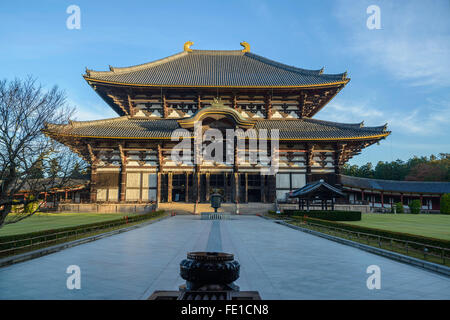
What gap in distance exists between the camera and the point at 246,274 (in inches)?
273

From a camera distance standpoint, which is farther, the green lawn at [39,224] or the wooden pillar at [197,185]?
the wooden pillar at [197,185]

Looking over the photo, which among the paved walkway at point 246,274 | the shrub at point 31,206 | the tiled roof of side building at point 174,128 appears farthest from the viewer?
the tiled roof of side building at point 174,128

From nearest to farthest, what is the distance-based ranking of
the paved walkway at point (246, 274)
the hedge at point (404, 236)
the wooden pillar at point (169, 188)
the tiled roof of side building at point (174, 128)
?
the paved walkway at point (246, 274)
the hedge at point (404, 236)
the tiled roof of side building at point (174, 128)
the wooden pillar at point (169, 188)

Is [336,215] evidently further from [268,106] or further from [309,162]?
[268,106]

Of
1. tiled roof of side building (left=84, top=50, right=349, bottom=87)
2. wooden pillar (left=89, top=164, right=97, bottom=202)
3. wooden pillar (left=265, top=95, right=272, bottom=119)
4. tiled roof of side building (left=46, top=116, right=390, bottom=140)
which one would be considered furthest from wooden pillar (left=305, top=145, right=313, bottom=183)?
wooden pillar (left=89, top=164, right=97, bottom=202)

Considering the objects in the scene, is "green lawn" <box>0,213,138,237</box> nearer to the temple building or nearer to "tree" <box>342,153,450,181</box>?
the temple building

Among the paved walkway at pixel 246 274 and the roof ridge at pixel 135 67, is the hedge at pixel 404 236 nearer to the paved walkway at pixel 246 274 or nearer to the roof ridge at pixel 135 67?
the paved walkway at pixel 246 274

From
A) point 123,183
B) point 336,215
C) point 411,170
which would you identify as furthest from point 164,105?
point 411,170

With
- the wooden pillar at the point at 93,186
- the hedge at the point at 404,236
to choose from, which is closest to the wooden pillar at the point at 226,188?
the wooden pillar at the point at 93,186

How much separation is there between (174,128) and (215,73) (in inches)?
411

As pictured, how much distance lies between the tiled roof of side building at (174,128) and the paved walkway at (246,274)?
19003 mm

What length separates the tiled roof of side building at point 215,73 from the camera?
31.2m

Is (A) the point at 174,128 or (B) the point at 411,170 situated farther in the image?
(B) the point at 411,170
